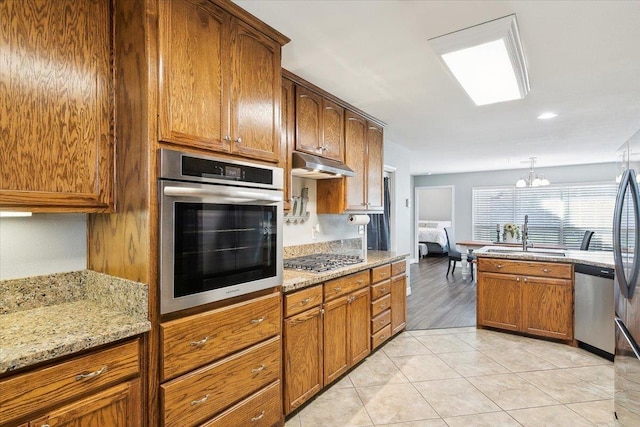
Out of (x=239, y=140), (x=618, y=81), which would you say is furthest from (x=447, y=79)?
(x=239, y=140)

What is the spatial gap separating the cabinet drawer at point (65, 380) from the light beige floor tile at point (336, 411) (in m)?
1.32

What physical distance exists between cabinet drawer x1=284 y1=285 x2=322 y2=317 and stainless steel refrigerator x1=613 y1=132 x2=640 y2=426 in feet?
5.76

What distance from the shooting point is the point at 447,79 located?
271 centimetres

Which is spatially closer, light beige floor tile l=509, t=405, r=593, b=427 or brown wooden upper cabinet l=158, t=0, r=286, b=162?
brown wooden upper cabinet l=158, t=0, r=286, b=162

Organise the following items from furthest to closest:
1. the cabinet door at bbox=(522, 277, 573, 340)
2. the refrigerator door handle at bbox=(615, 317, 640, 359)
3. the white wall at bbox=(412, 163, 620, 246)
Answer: the white wall at bbox=(412, 163, 620, 246)
the cabinet door at bbox=(522, 277, 573, 340)
the refrigerator door handle at bbox=(615, 317, 640, 359)

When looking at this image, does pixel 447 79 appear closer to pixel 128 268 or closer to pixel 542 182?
pixel 128 268

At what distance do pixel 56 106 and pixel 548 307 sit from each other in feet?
Answer: 14.5

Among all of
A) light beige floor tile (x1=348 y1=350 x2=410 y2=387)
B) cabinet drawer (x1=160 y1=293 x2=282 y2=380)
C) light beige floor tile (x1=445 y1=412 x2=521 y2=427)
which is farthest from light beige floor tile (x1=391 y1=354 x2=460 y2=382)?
cabinet drawer (x1=160 y1=293 x2=282 y2=380)

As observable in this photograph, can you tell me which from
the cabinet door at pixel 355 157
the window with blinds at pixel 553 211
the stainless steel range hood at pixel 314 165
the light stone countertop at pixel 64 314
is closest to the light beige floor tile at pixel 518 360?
the cabinet door at pixel 355 157

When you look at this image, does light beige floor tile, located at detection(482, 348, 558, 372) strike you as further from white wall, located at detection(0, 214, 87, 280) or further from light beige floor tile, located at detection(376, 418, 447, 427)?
white wall, located at detection(0, 214, 87, 280)

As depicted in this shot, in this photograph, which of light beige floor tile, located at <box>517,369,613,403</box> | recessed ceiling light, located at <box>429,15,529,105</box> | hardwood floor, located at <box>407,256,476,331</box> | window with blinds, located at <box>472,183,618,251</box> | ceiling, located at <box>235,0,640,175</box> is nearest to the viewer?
ceiling, located at <box>235,0,640,175</box>

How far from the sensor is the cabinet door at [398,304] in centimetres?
350

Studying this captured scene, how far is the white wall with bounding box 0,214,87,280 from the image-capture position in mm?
1524

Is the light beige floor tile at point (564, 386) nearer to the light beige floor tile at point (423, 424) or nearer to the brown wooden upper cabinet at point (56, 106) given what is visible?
the light beige floor tile at point (423, 424)
